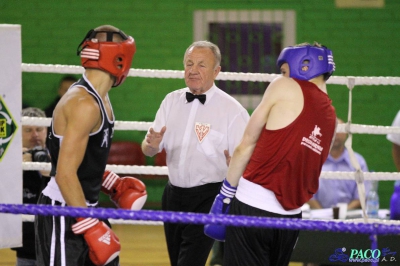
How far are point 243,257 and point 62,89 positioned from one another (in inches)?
179

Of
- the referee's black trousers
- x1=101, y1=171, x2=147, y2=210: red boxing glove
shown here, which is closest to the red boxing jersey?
x1=101, y1=171, x2=147, y2=210: red boxing glove

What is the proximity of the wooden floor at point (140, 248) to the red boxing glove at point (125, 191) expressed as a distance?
2.28 meters

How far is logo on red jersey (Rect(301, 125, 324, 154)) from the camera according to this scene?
245 centimetres

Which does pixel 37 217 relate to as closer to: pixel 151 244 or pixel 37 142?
pixel 37 142

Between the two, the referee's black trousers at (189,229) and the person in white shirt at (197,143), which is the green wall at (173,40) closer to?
the person in white shirt at (197,143)

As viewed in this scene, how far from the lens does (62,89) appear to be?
6723 millimetres

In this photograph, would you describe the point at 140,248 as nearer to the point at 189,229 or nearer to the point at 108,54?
the point at 189,229

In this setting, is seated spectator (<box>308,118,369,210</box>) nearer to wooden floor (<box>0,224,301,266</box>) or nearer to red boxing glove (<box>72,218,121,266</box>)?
wooden floor (<box>0,224,301,266</box>)

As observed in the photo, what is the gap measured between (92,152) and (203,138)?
90cm

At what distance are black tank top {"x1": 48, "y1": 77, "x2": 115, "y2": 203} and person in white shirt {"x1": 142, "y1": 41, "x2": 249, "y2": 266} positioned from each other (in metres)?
0.71

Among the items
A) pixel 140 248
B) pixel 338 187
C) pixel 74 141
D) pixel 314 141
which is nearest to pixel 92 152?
pixel 74 141

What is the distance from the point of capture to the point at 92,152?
246cm

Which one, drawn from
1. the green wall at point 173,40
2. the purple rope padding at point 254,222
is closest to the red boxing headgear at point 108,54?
the purple rope padding at point 254,222

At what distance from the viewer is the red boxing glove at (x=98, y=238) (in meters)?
2.36
